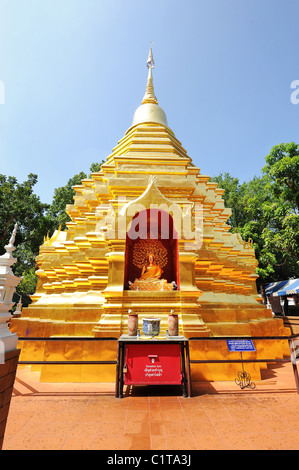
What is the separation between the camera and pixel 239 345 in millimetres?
5168

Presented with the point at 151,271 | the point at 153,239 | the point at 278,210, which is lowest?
the point at 151,271

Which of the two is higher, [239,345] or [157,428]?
[239,345]

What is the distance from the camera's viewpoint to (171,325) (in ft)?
16.6

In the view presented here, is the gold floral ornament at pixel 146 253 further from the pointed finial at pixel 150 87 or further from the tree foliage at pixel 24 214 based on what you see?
the tree foliage at pixel 24 214

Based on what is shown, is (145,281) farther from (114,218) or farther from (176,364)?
(176,364)

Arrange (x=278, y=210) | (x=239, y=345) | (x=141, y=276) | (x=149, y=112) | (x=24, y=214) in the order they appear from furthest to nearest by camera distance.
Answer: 1. (x=24, y=214)
2. (x=278, y=210)
3. (x=149, y=112)
4. (x=141, y=276)
5. (x=239, y=345)

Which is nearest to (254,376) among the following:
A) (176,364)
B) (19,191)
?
(176,364)

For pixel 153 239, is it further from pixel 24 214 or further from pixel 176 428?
pixel 24 214

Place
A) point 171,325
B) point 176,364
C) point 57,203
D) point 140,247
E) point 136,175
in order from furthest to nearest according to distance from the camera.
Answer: point 57,203
point 136,175
point 140,247
point 171,325
point 176,364

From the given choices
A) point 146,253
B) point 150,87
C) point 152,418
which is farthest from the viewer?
point 150,87

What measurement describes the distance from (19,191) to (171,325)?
2423cm

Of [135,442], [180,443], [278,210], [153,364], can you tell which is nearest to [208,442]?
[180,443]

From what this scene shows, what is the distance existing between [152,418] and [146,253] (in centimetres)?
473

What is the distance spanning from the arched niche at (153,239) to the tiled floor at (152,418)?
3.24m
